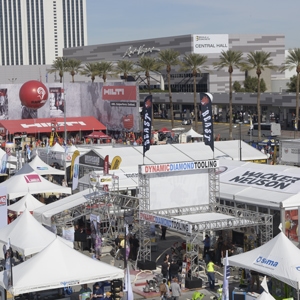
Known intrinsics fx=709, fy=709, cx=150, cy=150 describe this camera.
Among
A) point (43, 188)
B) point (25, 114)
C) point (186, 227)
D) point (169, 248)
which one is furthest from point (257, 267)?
point (25, 114)

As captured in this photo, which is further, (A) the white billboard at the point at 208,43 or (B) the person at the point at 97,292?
(A) the white billboard at the point at 208,43

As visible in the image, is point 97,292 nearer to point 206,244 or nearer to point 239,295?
point 239,295

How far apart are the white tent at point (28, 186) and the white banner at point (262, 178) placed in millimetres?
8180

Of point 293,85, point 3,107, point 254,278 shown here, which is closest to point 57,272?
point 254,278

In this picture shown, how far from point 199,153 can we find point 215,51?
3246 inches

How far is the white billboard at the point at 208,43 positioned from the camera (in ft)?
390

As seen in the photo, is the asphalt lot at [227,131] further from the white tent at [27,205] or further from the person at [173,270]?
the person at [173,270]

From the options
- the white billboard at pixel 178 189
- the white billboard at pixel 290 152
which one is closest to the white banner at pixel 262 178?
the white billboard at pixel 178 189

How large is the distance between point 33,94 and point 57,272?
47.4 metres

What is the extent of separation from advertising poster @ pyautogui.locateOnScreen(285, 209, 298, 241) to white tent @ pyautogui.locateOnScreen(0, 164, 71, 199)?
1236 centimetres

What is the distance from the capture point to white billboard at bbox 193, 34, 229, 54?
119 m

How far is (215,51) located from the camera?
119812 mm

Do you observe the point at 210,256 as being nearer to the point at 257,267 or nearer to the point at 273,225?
the point at 273,225

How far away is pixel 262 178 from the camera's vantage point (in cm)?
2856
